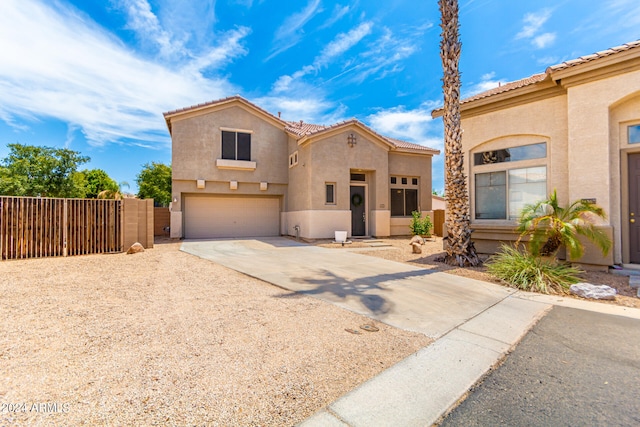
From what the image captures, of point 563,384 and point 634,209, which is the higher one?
point 634,209

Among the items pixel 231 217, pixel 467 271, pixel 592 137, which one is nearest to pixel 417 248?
pixel 467 271

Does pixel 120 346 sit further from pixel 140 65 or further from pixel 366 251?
pixel 140 65

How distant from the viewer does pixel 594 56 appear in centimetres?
720

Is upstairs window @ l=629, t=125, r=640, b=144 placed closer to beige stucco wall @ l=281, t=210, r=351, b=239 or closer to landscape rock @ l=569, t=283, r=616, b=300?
landscape rock @ l=569, t=283, r=616, b=300

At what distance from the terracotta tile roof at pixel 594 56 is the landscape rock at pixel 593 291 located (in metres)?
5.68

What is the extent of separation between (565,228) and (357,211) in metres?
10.2

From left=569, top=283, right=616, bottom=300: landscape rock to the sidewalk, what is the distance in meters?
0.42

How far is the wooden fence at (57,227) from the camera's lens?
332 inches

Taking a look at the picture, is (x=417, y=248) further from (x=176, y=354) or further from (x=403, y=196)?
(x=176, y=354)

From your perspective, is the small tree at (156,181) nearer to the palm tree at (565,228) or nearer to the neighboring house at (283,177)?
the neighboring house at (283,177)

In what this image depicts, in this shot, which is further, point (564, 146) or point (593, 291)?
point (564, 146)

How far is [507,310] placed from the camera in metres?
4.91

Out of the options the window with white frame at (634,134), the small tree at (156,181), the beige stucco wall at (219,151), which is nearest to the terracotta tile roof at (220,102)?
the beige stucco wall at (219,151)

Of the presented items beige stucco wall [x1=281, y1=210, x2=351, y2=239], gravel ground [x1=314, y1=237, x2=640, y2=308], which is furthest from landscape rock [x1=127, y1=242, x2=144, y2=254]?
beige stucco wall [x1=281, y1=210, x2=351, y2=239]
